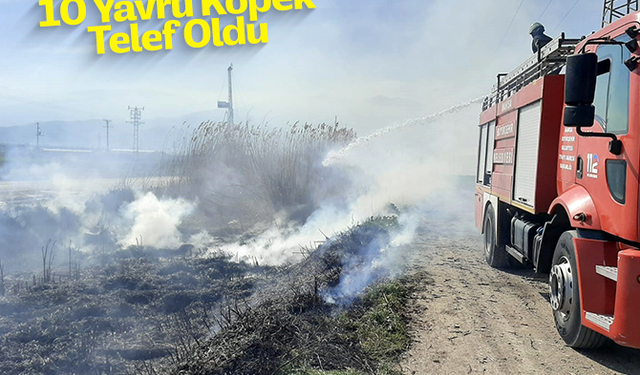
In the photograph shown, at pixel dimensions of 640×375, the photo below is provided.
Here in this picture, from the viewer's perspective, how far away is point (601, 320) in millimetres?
4438

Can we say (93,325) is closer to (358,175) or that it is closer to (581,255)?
(581,255)

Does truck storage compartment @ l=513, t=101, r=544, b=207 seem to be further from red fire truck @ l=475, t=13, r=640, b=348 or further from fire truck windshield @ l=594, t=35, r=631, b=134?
fire truck windshield @ l=594, t=35, r=631, b=134

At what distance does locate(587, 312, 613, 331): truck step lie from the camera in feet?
14.2

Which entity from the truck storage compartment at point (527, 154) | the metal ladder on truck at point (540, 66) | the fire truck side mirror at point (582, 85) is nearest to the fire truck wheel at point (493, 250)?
the truck storage compartment at point (527, 154)

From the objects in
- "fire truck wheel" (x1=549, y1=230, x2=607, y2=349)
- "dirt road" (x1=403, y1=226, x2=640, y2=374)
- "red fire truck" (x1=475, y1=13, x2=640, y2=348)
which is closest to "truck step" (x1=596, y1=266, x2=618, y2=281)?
"red fire truck" (x1=475, y1=13, x2=640, y2=348)

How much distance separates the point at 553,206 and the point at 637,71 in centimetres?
199

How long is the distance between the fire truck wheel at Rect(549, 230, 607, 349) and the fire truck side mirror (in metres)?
1.24

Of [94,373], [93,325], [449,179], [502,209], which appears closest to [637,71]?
[502,209]

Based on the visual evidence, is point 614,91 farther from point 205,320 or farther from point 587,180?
point 205,320

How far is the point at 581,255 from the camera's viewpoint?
15.4 feet

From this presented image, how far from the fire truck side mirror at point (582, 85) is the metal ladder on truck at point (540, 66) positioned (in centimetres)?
183

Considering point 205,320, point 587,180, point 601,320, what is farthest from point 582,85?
point 205,320

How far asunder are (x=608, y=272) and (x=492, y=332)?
1648 millimetres

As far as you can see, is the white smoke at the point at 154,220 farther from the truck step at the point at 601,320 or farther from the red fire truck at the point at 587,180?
the truck step at the point at 601,320
